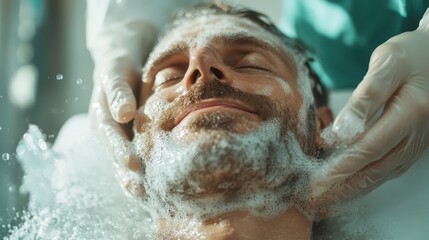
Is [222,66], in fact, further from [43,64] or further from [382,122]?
[43,64]

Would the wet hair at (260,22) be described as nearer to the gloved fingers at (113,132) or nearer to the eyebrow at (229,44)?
the eyebrow at (229,44)

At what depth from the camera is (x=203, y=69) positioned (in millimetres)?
965

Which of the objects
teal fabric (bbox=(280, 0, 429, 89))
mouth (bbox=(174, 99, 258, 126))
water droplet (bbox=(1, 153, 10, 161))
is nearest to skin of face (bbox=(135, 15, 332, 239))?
mouth (bbox=(174, 99, 258, 126))

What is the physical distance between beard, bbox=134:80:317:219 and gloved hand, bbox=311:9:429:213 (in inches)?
2.4

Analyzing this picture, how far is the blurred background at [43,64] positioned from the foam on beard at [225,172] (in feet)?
2.00

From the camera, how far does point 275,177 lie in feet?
3.09

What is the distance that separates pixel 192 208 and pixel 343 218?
1.07ft

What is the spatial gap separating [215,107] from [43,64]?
1112 mm

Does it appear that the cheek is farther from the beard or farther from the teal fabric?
the teal fabric

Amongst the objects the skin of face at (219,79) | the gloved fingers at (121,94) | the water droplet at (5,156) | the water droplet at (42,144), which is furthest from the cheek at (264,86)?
the water droplet at (5,156)

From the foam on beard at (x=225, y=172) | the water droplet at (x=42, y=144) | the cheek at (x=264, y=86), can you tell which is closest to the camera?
the foam on beard at (x=225, y=172)

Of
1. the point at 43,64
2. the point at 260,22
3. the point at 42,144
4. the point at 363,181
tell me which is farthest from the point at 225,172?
the point at 43,64

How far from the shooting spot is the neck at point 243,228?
925mm

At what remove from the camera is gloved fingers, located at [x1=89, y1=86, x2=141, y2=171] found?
1.03 m
